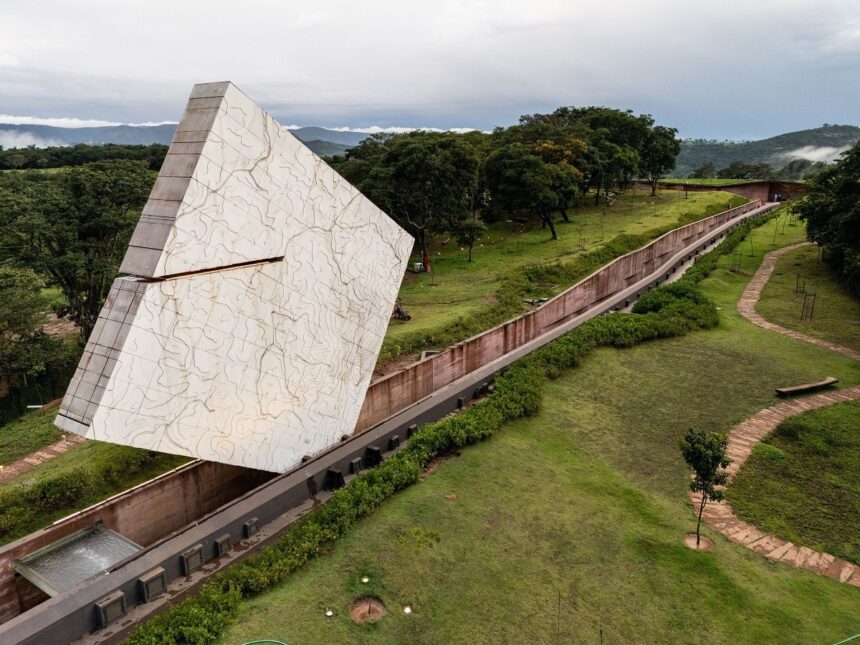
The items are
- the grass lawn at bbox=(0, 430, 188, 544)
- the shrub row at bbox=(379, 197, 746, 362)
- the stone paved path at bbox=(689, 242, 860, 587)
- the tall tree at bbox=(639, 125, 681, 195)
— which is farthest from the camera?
the tall tree at bbox=(639, 125, 681, 195)

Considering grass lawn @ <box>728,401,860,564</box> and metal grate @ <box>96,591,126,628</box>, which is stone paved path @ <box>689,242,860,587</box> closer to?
grass lawn @ <box>728,401,860,564</box>

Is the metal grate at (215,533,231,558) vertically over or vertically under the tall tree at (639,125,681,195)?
under

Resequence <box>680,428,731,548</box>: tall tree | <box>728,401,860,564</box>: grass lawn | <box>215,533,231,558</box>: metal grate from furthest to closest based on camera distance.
→ <box>728,401,860,564</box>: grass lawn < <box>680,428,731,548</box>: tall tree < <box>215,533,231,558</box>: metal grate

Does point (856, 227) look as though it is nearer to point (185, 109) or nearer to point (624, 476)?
point (624, 476)

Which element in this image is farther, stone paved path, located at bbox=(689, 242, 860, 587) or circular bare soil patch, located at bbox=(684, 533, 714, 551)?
circular bare soil patch, located at bbox=(684, 533, 714, 551)

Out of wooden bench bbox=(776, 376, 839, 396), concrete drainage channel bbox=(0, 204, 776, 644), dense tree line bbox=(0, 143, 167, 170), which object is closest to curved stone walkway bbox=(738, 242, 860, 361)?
wooden bench bbox=(776, 376, 839, 396)

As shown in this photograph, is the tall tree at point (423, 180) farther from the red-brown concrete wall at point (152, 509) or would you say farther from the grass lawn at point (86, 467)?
the red-brown concrete wall at point (152, 509)

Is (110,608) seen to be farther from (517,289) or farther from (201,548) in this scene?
(517,289)

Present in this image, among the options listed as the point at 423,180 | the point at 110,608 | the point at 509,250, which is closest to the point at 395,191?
the point at 423,180
